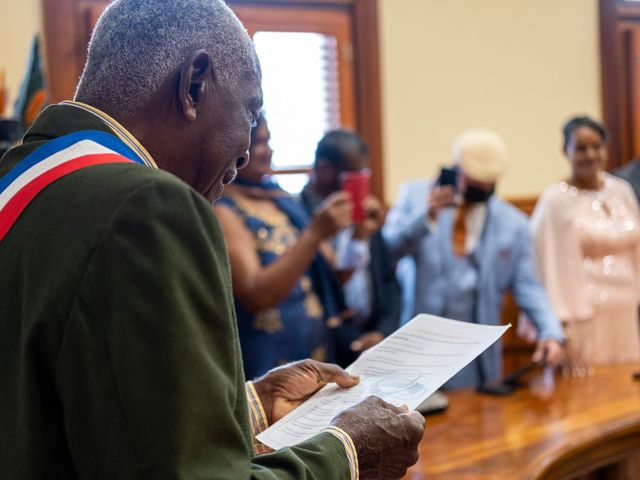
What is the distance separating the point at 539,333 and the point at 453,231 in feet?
1.86

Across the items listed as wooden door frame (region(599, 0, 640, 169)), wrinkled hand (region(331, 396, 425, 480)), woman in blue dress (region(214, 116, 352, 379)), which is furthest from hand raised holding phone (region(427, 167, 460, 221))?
wooden door frame (region(599, 0, 640, 169))

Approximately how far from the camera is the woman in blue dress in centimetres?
257

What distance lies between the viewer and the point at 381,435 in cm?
110

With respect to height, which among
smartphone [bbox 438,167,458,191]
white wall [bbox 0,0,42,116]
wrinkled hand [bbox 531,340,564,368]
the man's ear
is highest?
white wall [bbox 0,0,42,116]

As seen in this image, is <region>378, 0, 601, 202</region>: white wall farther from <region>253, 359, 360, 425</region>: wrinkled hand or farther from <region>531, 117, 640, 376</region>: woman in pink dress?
<region>253, 359, 360, 425</region>: wrinkled hand

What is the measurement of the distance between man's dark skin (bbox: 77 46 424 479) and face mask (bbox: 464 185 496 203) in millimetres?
2381

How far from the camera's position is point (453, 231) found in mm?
3391

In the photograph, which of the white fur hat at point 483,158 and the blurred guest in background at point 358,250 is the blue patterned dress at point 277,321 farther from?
the white fur hat at point 483,158

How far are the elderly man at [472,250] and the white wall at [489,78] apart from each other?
1615 millimetres

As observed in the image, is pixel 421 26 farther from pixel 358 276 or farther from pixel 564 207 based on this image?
pixel 358 276

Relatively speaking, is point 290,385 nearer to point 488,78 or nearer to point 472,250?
point 472,250

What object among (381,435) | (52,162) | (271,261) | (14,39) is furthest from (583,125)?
(52,162)

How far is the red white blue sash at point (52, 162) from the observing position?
940 mm

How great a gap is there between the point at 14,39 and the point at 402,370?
3241mm
